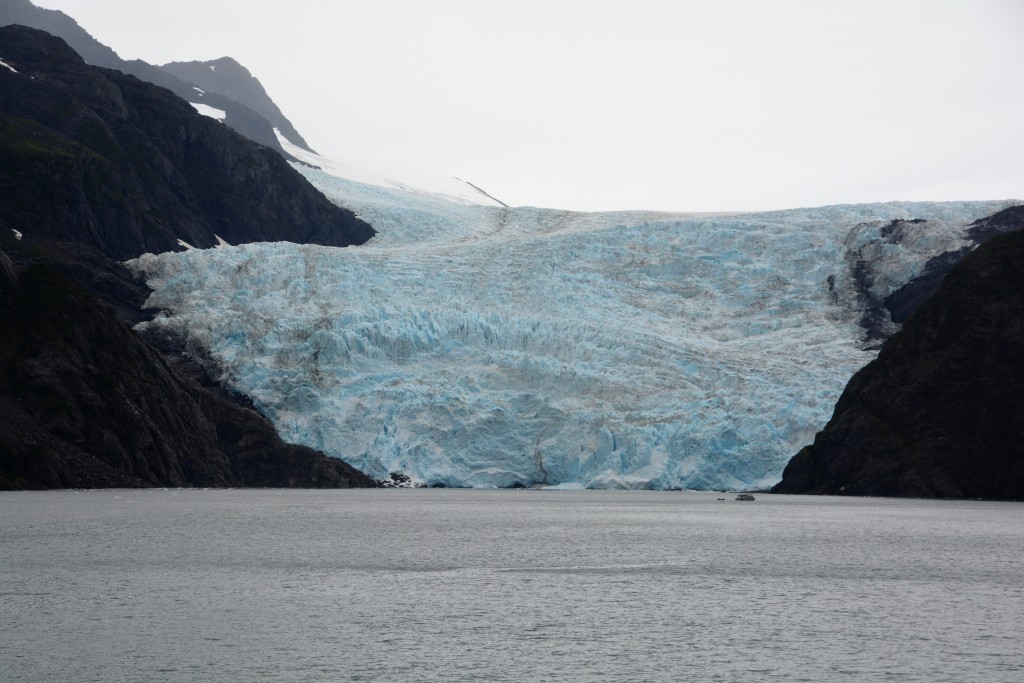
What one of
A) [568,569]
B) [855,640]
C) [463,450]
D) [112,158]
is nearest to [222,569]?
[568,569]

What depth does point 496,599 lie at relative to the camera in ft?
74.2

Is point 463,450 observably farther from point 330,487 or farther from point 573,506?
point 573,506

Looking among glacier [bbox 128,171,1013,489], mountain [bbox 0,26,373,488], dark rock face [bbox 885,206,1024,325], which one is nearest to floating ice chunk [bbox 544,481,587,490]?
glacier [bbox 128,171,1013,489]

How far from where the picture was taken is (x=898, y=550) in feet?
107

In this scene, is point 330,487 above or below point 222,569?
below

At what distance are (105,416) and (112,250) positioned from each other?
93.0 feet

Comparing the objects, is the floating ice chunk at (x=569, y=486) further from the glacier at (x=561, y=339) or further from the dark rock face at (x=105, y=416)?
the dark rock face at (x=105, y=416)

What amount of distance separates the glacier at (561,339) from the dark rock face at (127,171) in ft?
23.6

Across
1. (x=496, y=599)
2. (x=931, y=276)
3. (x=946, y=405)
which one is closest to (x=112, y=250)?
(x=946, y=405)

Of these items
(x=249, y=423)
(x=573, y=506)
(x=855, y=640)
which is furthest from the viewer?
(x=249, y=423)

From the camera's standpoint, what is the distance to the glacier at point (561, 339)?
6241 centimetres

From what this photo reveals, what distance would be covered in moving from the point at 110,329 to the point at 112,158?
31.3m

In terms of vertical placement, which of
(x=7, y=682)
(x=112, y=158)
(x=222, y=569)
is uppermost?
(x=112, y=158)

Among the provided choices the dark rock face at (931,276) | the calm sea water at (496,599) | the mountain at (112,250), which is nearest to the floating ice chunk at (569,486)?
the mountain at (112,250)
